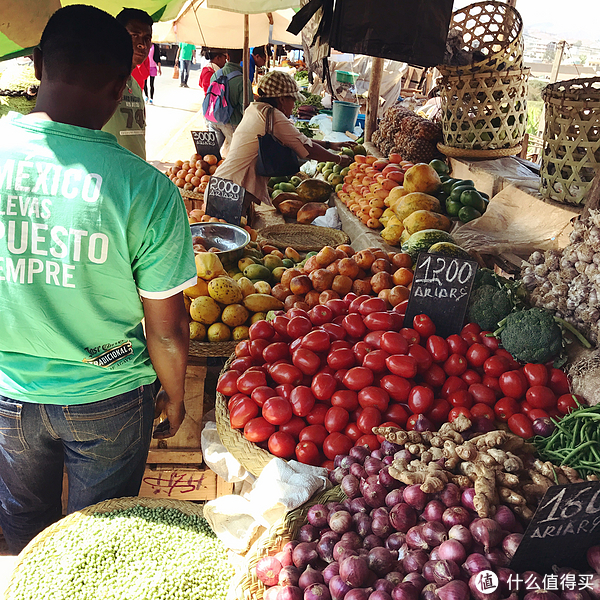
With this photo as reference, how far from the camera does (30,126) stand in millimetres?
1299

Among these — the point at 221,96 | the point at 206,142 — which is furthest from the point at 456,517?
the point at 221,96

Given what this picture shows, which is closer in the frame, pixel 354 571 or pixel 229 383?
pixel 354 571

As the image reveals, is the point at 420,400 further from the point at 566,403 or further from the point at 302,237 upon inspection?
the point at 302,237

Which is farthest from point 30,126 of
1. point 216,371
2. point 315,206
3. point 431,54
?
point 315,206

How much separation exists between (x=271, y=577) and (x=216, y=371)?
1.64 metres

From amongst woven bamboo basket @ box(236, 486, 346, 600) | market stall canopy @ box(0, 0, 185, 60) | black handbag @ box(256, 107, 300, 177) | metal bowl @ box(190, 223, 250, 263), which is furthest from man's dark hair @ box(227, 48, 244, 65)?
woven bamboo basket @ box(236, 486, 346, 600)

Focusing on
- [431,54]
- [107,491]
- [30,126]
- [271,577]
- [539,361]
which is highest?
[431,54]

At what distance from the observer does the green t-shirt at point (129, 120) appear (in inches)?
133

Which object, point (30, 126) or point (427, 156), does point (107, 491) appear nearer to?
point (30, 126)

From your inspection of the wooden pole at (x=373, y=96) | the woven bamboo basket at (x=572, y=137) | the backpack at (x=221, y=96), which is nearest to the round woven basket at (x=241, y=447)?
the woven bamboo basket at (x=572, y=137)

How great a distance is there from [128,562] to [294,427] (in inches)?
27.9

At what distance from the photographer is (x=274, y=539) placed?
145cm

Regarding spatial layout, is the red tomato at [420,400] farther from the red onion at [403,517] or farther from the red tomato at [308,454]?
the red onion at [403,517]

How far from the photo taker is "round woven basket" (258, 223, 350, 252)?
4.24 metres
